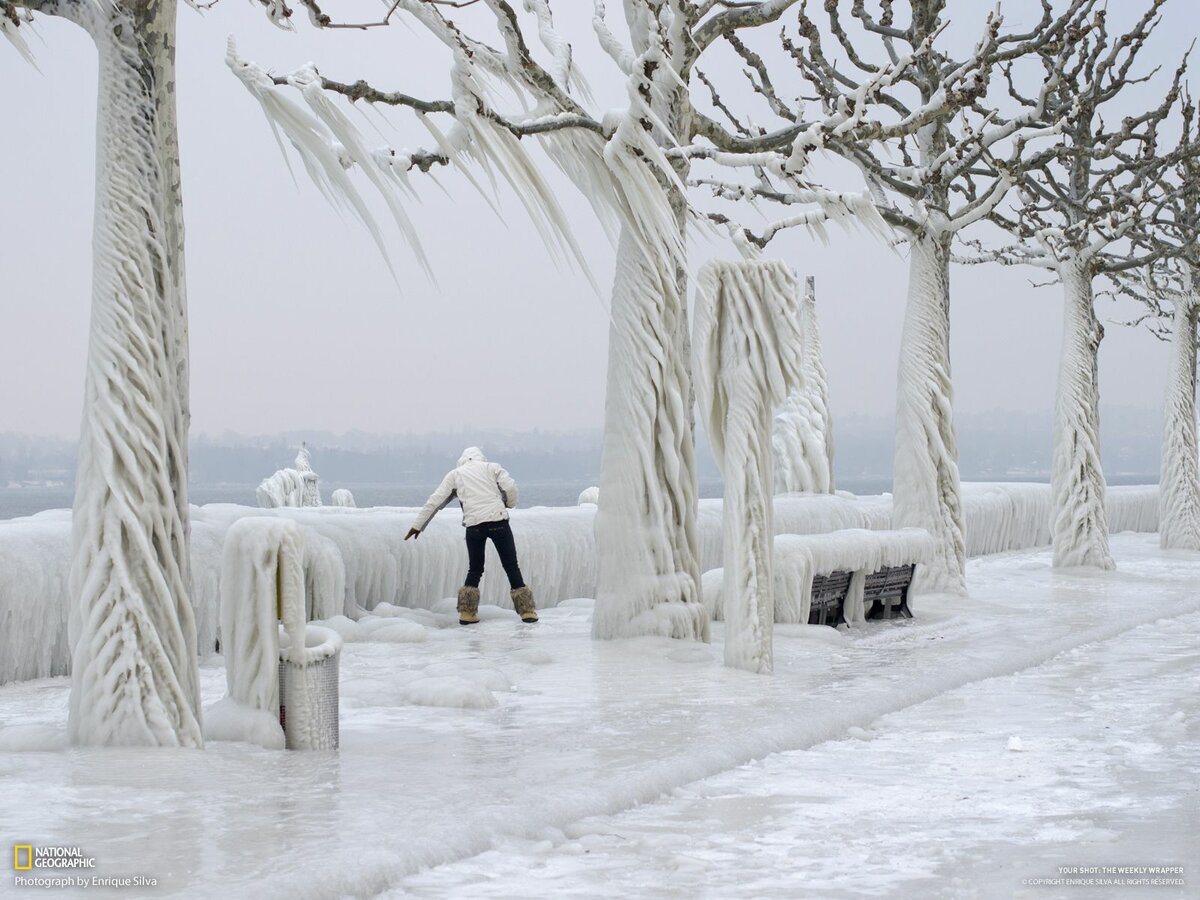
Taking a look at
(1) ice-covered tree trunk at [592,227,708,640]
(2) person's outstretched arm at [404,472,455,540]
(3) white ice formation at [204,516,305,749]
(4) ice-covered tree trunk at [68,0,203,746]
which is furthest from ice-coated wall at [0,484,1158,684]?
(3) white ice formation at [204,516,305,749]

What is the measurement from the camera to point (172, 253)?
6.90m

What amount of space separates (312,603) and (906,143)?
8.65 metres

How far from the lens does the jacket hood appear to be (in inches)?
528

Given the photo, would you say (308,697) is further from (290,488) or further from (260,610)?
(290,488)

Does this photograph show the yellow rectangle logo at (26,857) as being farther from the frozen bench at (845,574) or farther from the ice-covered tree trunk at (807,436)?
the ice-covered tree trunk at (807,436)

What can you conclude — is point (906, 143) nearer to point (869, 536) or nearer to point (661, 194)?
point (869, 536)

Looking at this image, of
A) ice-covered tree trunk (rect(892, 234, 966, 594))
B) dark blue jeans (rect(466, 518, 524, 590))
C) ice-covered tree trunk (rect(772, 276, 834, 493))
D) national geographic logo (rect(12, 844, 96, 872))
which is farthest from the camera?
ice-covered tree trunk (rect(772, 276, 834, 493))

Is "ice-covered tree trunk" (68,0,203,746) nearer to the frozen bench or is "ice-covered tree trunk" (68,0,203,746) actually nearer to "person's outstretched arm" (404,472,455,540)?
"person's outstretched arm" (404,472,455,540)

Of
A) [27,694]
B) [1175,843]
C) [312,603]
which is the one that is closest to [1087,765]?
[1175,843]

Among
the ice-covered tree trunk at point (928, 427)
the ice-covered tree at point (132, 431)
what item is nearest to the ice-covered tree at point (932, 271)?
the ice-covered tree trunk at point (928, 427)

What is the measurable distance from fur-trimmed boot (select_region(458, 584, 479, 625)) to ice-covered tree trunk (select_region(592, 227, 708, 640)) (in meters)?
1.92

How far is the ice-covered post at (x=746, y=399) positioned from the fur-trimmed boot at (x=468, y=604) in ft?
12.1

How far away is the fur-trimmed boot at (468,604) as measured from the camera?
12859mm

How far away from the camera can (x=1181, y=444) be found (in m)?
21.8
